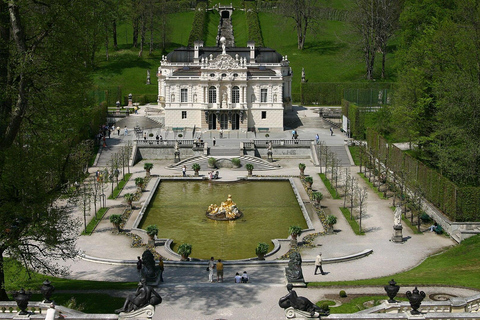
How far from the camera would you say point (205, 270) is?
40.2 meters

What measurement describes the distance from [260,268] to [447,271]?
10806mm

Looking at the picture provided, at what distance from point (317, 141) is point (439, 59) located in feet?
66.2

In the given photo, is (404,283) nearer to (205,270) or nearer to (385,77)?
(205,270)

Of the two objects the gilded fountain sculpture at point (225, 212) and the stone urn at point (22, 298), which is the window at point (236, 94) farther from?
the stone urn at point (22, 298)

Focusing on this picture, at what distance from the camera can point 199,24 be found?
468 feet

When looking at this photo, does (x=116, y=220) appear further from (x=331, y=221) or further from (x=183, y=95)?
(x=183, y=95)

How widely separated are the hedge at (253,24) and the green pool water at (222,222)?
6789 cm

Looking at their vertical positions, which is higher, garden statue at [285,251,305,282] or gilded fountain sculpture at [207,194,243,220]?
garden statue at [285,251,305,282]

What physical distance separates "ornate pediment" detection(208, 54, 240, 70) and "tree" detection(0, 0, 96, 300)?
56466 millimetres

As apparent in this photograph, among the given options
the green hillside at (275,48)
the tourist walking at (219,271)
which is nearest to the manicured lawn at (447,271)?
the tourist walking at (219,271)

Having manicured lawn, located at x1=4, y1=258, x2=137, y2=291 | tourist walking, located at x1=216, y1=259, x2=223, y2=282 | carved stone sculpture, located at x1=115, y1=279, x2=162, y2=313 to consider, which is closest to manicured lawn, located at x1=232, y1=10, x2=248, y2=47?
tourist walking, located at x1=216, y1=259, x2=223, y2=282

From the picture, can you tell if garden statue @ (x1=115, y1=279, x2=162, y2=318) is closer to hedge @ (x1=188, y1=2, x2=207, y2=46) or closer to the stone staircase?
the stone staircase

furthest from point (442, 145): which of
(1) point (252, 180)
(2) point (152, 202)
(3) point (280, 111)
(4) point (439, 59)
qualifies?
(3) point (280, 111)

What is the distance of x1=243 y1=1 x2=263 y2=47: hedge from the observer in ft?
434
